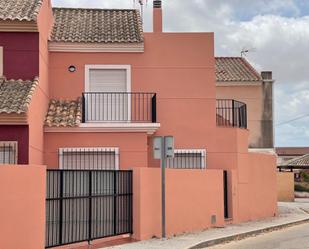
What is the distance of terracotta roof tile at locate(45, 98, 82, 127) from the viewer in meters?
21.0

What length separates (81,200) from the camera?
14609 mm

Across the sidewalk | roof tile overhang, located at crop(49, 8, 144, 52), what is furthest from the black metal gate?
roof tile overhang, located at crop(49, 8, 144, 52)

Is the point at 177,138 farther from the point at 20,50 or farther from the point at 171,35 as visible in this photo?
the point at 20,50

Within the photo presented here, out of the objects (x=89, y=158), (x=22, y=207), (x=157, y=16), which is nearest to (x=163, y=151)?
(x=22, y=207)

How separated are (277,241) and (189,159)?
7019 millimetres

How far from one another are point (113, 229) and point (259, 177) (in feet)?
36.0

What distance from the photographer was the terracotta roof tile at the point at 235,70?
42.5 metres

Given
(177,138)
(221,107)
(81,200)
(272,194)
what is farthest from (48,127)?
(272,194)

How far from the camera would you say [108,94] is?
74.2 ft

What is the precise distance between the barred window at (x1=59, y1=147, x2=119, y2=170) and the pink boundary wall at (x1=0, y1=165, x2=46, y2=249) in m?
8.51

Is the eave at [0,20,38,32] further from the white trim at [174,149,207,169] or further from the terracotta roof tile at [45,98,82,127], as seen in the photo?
the white trim at [174,149,207,169]

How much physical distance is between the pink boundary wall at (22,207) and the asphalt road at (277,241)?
5.40 m

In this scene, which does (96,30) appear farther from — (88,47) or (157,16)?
(157,16)

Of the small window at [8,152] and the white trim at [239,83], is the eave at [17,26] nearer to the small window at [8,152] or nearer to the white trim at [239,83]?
the small window at [8,152]
